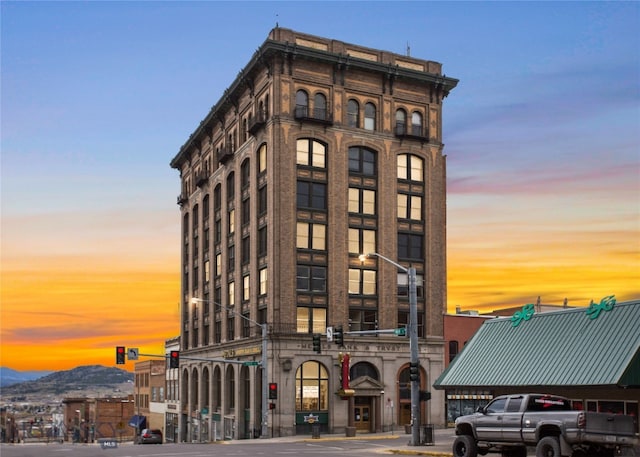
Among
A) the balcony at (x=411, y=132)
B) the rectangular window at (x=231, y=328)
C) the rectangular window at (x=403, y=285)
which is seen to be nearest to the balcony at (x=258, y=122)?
the balcony at (x=411, y=132)

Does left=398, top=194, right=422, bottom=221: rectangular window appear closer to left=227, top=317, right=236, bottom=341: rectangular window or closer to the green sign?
left=227, top=317, right=236, bottom=341: rectangular window

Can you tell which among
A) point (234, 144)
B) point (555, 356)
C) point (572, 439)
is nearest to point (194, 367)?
point (234, 144)

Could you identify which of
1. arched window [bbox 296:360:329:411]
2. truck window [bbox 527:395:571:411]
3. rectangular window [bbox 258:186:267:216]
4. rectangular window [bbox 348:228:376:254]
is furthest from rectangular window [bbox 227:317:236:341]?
truck window [bbox 527:395:571:411]

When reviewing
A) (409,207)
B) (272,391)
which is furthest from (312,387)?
(409,207)

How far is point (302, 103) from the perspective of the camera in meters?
70.9

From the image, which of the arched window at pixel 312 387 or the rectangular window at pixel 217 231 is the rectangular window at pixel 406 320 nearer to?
the arched window at pixel 312 387

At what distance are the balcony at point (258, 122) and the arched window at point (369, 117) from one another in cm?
881

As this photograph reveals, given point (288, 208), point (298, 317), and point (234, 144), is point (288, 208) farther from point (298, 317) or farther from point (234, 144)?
point (234, 144)

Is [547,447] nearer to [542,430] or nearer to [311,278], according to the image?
[542,430]

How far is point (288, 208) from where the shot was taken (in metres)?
69.3

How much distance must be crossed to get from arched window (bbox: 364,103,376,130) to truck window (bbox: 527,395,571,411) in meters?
47.7

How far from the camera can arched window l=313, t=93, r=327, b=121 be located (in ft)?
234

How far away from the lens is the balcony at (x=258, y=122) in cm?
7119

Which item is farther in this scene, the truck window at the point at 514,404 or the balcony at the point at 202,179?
the balcony at the point at 202,179
